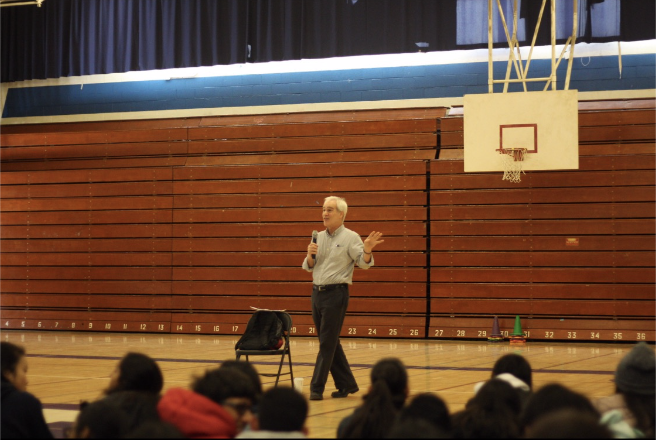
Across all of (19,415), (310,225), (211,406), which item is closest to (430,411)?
(211,406)

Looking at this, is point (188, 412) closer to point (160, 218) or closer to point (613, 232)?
point (613, 232)

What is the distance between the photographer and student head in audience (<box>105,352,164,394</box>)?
13.3 ft

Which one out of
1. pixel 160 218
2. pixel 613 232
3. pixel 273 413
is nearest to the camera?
pixel 273 413

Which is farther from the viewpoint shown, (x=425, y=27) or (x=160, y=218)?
(x=160, y=218)

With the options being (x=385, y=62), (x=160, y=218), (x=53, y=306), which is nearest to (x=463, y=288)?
(x=385, y=62)

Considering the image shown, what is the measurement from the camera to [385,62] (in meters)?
15.0

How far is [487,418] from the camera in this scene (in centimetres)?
346

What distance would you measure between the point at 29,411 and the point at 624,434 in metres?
2.72

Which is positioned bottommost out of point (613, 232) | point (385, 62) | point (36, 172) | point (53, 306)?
point (53, 306)

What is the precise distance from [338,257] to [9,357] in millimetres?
3683

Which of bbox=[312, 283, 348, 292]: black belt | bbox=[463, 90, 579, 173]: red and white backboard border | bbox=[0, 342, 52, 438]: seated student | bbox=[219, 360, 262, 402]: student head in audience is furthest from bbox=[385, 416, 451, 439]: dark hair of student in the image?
bbox=[463, 90, 579, 173]: red and white backboard border

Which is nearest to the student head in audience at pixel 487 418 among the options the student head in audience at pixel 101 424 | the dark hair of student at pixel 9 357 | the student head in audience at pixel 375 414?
the student head in audience at pixel 375 414

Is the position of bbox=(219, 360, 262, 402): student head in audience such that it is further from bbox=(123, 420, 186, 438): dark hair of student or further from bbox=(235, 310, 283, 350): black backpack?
bbox=(235, 310, 283, 350): black backpack

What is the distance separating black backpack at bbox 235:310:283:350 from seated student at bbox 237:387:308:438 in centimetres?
423
